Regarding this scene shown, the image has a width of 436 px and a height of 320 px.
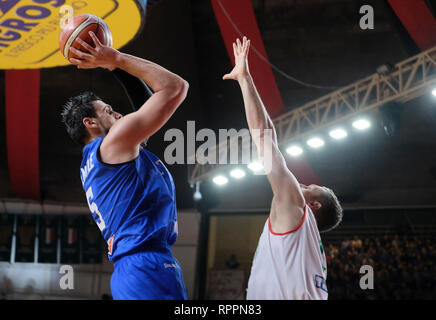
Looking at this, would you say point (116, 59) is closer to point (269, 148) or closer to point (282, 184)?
point (269, 148)

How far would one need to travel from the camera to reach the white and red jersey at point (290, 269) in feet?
7.22

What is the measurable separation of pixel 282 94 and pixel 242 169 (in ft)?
9.24

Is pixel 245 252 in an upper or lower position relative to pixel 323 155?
lower

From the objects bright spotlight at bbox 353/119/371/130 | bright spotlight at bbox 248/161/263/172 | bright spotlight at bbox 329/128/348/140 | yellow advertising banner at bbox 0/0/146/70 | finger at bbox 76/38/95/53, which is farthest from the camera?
bright spotlight at bbox 248/161/263/172

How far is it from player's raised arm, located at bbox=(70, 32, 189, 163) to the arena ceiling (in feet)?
29.3

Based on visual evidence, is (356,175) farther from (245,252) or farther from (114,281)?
(114,281)

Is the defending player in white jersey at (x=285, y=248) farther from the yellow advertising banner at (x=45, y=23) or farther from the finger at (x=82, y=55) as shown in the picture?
the yellow advertising banner at (x=45, y=23)

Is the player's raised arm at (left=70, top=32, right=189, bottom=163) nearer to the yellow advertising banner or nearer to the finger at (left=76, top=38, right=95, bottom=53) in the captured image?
the finger at (left=76, top=38, right=95, bottom=53)

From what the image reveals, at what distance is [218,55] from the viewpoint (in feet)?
41.5

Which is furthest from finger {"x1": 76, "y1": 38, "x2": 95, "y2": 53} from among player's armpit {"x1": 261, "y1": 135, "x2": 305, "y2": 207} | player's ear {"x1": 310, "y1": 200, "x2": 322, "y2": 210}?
player's ear {"x1": 310, "y1": 200, "x2": 322, "y2": 210}

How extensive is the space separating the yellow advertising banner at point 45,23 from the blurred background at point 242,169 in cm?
459

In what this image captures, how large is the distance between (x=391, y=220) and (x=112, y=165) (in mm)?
10061

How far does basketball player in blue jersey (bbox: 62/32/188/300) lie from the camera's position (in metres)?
2.19

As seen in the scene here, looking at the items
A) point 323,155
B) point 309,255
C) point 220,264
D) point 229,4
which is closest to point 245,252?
point 220,264
